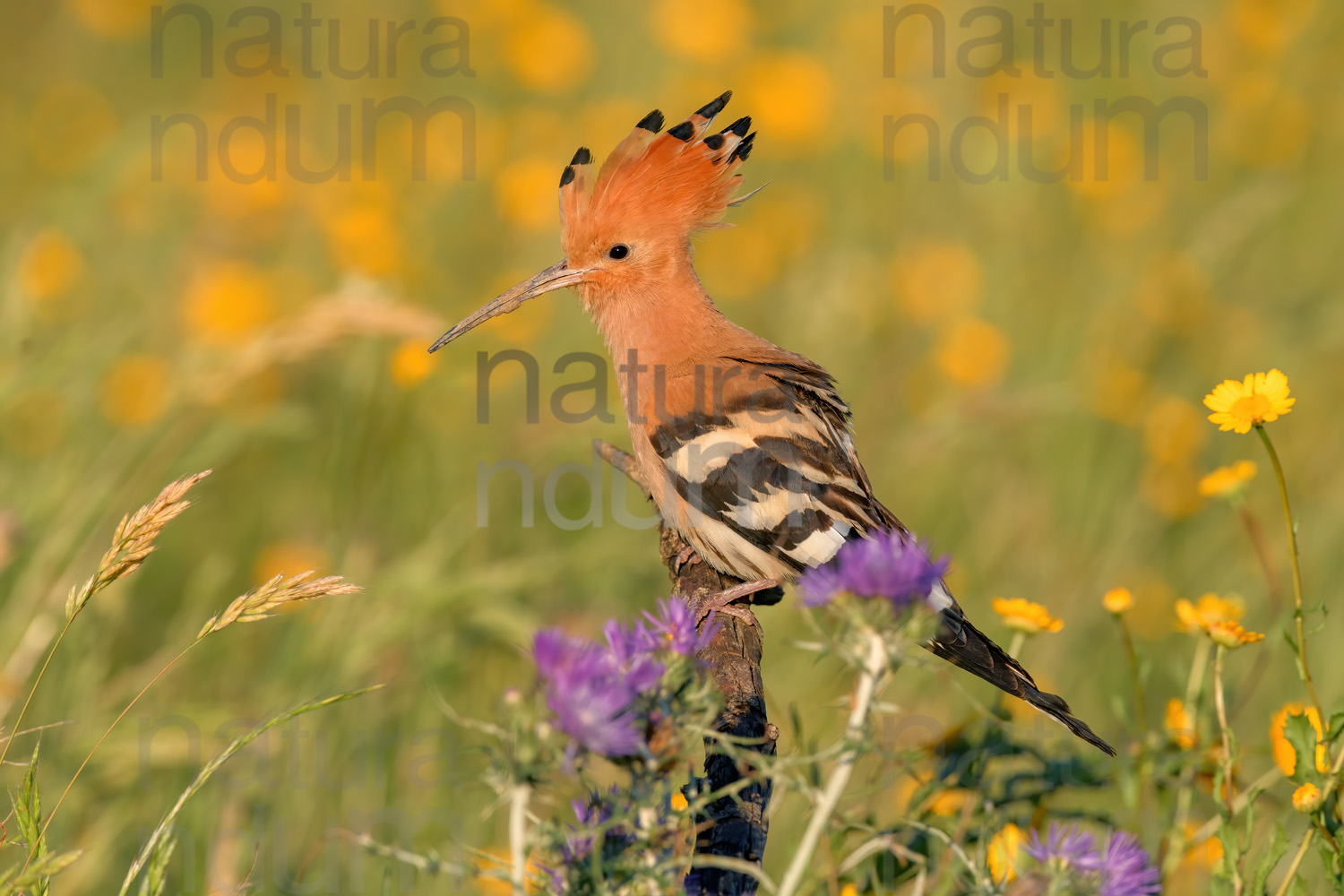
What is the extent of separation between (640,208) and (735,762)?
4.82 feet

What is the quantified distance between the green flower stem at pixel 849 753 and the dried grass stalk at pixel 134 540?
2.51ft

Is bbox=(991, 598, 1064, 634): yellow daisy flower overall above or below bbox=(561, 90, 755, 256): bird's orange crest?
below

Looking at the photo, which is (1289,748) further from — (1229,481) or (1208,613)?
(1229,481)

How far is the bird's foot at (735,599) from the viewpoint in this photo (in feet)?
6.57

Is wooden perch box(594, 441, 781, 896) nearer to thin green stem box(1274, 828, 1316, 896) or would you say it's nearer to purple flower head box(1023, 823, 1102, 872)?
purple flower head box(1023, 823, 1102, 872)

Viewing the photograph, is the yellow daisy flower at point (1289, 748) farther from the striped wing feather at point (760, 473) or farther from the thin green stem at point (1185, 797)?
the striped wing feather at point (760, 473)

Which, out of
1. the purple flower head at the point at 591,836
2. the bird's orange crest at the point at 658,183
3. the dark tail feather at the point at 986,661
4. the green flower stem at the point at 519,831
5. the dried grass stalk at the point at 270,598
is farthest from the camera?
the bird's orange crest at the point at 658,183

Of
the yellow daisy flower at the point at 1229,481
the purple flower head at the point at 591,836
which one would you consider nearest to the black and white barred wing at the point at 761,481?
the yellow daisy flower at the point at 1229,481

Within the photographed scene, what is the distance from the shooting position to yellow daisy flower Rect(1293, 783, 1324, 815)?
1.36 metres

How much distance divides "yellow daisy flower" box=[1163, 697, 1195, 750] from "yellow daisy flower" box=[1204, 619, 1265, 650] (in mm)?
216

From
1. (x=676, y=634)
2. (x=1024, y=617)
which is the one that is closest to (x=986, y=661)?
(x=1024, y=617)

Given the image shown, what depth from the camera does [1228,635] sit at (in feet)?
5.06

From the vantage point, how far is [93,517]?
8.11ft

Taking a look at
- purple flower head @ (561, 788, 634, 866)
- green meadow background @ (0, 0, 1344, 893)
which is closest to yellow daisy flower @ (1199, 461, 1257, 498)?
green meadow background @ (0, 0, 1344, 893)
